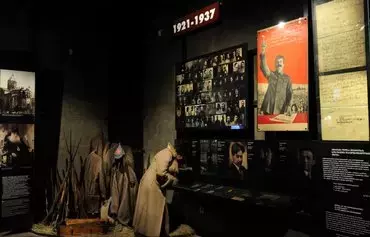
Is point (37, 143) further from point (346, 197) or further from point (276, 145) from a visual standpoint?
point (346, 197)

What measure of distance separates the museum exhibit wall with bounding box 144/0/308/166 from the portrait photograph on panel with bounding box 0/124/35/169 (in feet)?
6.66

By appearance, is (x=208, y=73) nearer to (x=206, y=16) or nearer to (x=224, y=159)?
(x=206, y=16)

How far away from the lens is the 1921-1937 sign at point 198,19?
562 cm

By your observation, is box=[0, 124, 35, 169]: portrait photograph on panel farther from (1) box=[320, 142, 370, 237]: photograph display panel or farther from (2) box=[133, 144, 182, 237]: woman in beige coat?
(1) box=[320, 142, 370, 237]: photograph display panel

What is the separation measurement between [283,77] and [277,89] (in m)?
0.15

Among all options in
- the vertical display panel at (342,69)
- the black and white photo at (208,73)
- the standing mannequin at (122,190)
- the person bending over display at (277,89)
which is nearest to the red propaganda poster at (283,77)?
the person bending over display at (277,89)

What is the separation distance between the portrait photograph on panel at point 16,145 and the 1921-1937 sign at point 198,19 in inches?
108

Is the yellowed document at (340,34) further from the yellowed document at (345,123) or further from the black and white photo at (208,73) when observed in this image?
the black and white photo at (208,73)

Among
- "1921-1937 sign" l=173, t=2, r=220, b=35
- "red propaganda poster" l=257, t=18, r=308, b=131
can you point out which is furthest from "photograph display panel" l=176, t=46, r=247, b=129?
"1921-1937 sign" l=173, t=2, r=220, b=35

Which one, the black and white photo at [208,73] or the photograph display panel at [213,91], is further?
the black and white photo at [208,73]

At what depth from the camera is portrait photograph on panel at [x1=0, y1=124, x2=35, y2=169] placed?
235 inches

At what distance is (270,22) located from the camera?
490cm

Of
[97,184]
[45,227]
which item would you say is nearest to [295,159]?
[97,184]

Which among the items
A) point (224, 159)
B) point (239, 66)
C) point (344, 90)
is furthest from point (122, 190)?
point (344, 90)
